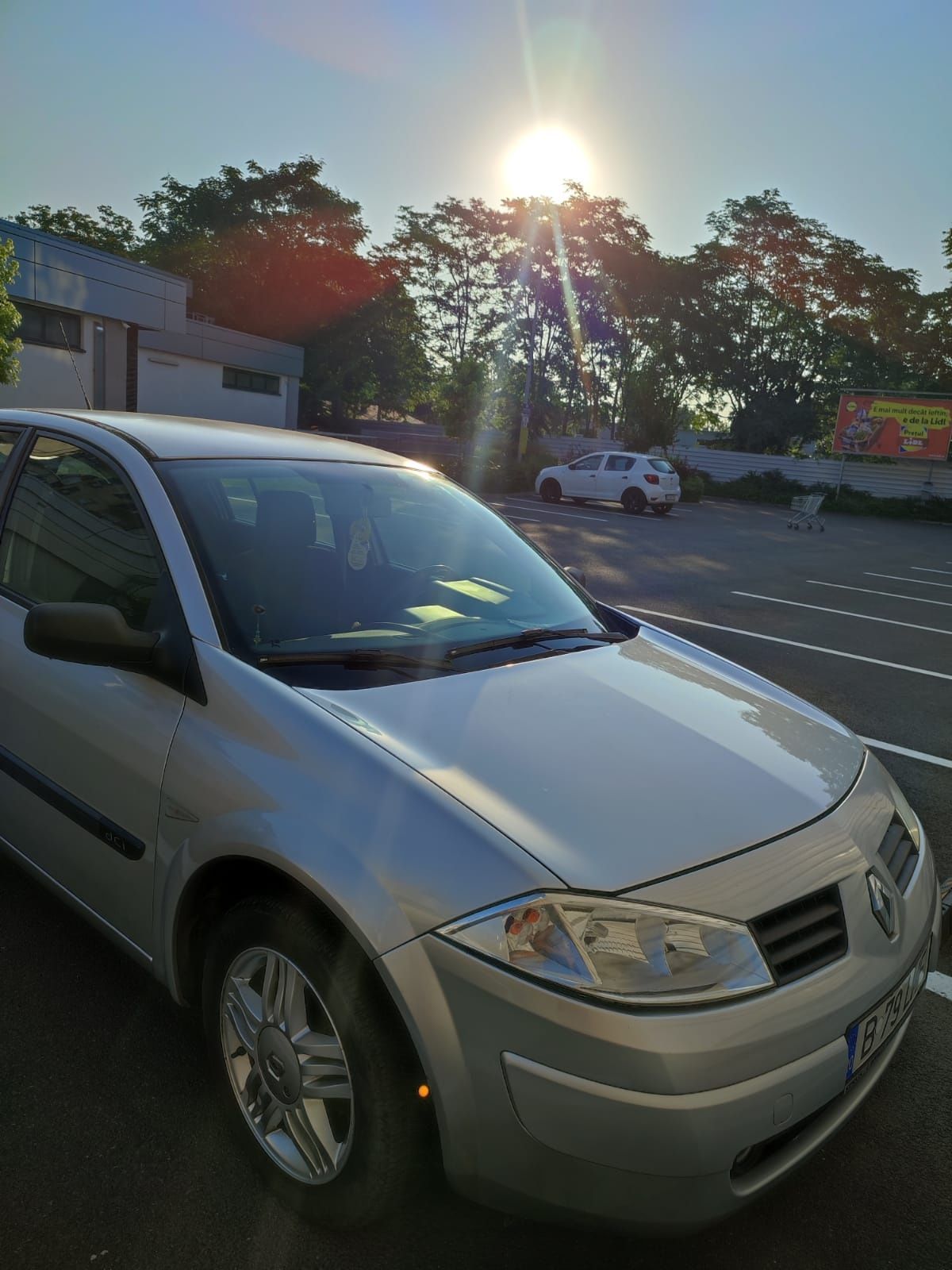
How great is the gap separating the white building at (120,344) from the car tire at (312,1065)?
66.9 feet

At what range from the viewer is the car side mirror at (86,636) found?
7.02ft

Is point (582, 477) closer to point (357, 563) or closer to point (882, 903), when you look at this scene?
point (357, 563)

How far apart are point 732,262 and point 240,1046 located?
158 feet

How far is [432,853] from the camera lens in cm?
168

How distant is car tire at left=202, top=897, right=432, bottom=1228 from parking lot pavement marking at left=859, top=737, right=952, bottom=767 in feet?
13.5

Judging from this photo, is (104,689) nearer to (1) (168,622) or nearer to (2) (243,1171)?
(1) (168,622)

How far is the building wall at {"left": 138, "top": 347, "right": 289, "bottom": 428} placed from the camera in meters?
27.7

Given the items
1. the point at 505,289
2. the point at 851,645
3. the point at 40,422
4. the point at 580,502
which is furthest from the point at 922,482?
the point at 40,422

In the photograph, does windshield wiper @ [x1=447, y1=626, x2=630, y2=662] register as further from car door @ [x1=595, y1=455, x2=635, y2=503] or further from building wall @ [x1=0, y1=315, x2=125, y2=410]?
building wall @ [x1=0, y1=315, x2=125, y2=410]

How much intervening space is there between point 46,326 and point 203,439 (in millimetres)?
24269

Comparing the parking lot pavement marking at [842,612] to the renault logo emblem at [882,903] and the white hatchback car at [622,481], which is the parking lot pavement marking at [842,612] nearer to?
the renault logo emblem at [882,903]

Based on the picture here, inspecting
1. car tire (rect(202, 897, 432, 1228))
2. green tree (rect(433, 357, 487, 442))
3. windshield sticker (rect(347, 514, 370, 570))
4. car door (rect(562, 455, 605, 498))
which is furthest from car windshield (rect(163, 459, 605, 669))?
green tree (rect(433, 357, 487, 442))

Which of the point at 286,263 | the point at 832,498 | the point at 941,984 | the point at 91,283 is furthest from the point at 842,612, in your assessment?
the point at 286,263

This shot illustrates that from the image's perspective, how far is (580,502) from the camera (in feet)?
84.4
